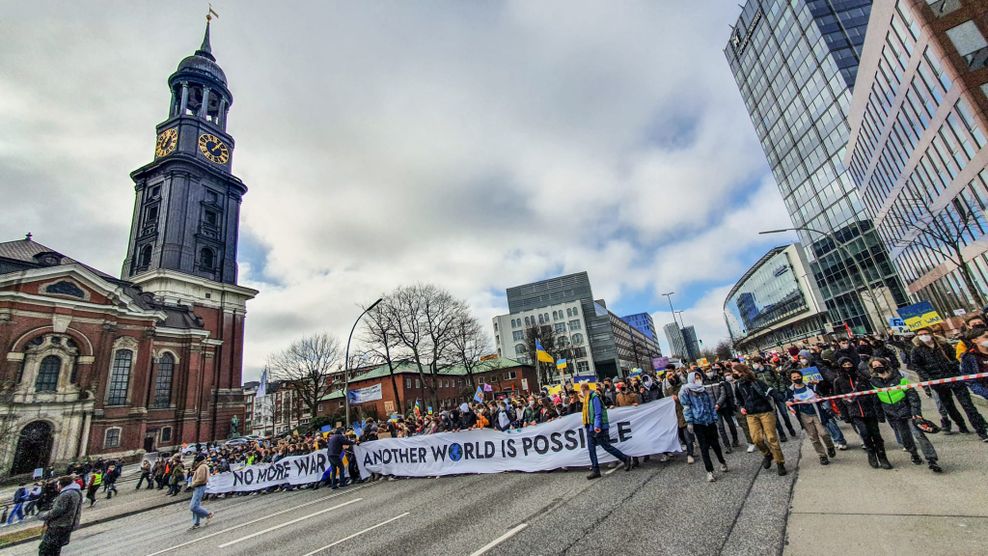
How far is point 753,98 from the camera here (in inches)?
2729

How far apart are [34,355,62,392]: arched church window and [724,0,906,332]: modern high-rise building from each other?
71970mm

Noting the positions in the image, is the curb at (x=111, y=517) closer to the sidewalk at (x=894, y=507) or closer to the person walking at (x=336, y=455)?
the person walking at (x=336, y=455)

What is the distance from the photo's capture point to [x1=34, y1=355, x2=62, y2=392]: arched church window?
3138 cm

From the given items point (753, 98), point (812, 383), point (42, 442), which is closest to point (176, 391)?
point (42, 442)

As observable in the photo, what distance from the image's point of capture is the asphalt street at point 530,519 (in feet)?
15.1

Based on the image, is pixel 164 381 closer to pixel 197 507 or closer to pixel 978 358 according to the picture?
pixel 197 507

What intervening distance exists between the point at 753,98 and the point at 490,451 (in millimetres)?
82544

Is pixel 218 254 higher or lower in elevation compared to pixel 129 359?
higher

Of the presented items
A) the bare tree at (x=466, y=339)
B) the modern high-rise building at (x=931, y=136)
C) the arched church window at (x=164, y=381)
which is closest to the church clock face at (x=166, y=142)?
the arched church window at (x=164, y=381)

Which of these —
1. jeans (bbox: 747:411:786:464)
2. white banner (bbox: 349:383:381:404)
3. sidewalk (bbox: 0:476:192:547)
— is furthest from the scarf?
sidewalk (bbox: 0:476:192:547)

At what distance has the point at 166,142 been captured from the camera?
61.2 meters

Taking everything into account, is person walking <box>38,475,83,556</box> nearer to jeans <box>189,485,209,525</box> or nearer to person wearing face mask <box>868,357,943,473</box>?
jeans <box>189,485,209,525</box>

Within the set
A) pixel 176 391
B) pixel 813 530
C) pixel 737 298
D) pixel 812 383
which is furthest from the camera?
pixel 737 298

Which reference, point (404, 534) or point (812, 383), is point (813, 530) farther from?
point (404, 534)
